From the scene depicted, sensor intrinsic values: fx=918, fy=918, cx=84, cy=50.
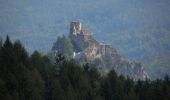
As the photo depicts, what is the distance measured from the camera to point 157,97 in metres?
79.2

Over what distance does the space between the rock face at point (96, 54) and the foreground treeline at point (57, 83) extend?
170 ft

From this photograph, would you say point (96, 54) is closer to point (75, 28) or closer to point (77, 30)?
point (77, 30)

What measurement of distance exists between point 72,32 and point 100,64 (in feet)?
27.9

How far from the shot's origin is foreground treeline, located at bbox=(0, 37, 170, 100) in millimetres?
69188

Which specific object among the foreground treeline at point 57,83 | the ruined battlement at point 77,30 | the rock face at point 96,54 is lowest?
the foreground treeline at point 57,83

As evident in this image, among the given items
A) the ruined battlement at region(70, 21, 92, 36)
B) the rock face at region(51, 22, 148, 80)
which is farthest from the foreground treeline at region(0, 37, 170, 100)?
the ruined battlement at region(70, 21, 92, 36)

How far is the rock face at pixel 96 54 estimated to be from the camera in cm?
13912

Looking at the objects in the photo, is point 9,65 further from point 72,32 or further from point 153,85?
point 72,32

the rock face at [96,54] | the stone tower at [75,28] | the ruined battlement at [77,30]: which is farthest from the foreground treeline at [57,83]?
the stone tower at [75,28]

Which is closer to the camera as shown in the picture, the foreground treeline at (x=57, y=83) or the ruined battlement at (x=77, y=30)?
the foreground treeline at (x=57, y=83)

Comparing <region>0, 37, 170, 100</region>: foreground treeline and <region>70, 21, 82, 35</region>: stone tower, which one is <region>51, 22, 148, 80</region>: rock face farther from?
<region>0, 37, 170, 100</region>: foreground treeline

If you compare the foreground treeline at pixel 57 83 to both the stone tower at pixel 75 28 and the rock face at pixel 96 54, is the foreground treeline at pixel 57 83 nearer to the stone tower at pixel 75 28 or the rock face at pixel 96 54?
the rock face at pixel 96 54

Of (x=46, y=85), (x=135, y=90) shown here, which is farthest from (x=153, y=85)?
(x=46, y=85)

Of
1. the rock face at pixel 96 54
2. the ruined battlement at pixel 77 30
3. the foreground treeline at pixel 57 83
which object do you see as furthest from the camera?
the ruined battlement at pixel 77 30
